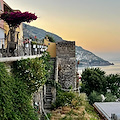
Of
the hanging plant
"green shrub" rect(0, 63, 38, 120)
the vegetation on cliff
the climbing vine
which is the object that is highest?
the hanging plant

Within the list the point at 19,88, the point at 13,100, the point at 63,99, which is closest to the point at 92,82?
the point at 63,99

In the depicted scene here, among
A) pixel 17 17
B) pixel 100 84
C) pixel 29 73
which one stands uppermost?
pixel 17 17

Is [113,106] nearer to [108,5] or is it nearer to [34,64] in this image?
[34,64]

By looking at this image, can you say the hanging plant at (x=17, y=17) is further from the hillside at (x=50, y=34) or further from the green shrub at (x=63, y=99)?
the hillside at (x=50, y=34)

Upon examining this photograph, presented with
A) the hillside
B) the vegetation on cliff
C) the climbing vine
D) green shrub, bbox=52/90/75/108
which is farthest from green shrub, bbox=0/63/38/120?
the vegetation on cliff

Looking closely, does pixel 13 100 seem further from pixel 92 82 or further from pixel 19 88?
pixel 92 82

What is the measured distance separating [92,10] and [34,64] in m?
16.2

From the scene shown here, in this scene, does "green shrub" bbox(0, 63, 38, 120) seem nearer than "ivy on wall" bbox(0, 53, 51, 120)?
Yes

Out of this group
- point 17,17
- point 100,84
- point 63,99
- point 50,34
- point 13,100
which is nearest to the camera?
point 13,100

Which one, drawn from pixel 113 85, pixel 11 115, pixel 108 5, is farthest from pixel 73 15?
pixel 11 115

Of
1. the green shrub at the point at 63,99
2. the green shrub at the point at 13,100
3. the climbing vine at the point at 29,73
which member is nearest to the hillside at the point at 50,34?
the green shrub at the point at 63,99

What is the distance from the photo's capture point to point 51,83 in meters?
13.5

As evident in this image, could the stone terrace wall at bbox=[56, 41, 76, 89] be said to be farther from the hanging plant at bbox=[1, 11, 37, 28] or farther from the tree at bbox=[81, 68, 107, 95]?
the hanging plant at bbox=[1, 11, 37, 28]

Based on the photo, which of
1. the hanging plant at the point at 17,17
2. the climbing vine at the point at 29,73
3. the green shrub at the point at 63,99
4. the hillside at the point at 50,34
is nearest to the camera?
the climbing vine at the point at 29,73
